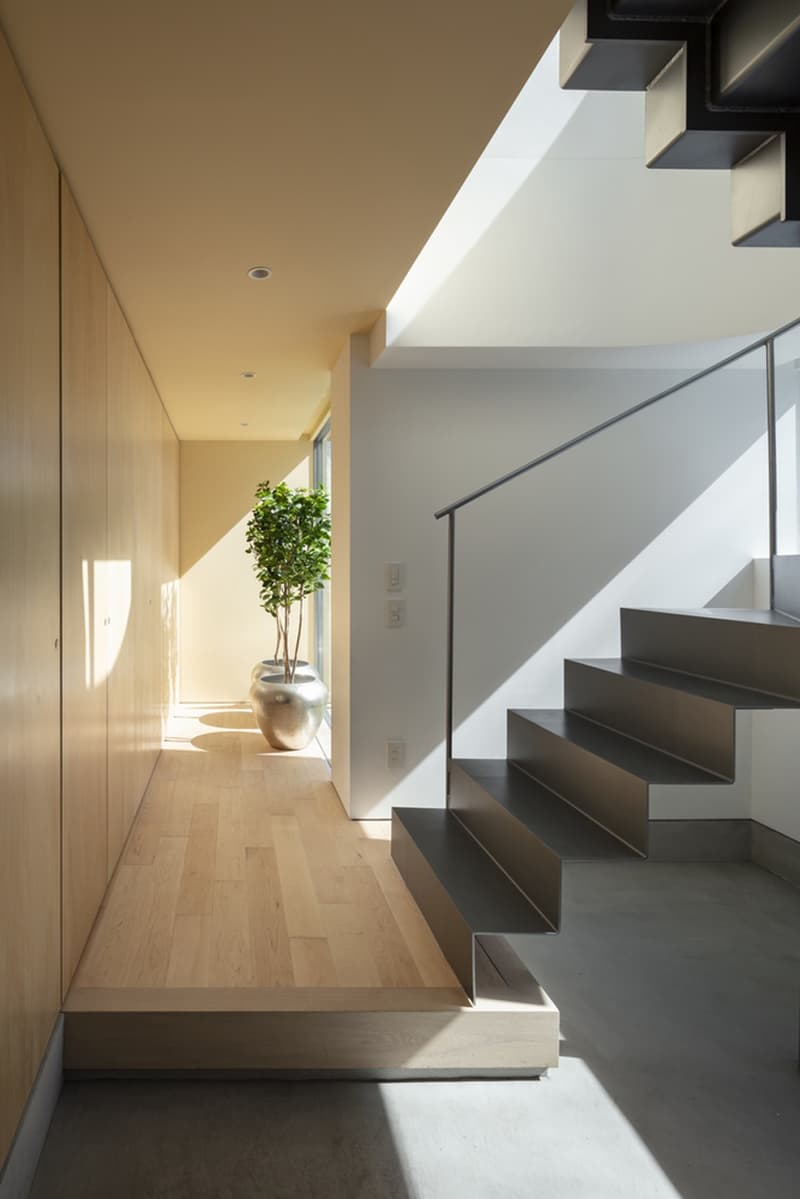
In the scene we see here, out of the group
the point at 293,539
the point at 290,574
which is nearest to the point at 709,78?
the point at 293,539

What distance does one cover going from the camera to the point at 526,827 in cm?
270

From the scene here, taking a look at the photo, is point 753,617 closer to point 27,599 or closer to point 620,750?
point 620,750

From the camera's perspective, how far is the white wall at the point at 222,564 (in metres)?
8.14

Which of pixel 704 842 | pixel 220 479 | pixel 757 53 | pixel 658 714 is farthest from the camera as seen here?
pixel 220 479

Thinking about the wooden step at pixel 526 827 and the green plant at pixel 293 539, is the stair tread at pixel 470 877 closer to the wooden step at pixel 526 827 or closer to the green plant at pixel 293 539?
the wooden step at pixel 526 827

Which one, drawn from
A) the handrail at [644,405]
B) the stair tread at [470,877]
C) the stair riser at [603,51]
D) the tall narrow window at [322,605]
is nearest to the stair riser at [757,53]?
the stair riser at [603,51]

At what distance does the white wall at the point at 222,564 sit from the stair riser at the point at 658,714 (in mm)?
4802

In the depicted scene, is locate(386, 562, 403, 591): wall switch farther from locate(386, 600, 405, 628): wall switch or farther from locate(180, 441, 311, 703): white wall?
locate(180, 441, 311, 703): white wall

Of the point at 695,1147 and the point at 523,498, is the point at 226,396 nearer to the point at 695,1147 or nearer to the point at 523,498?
the point at 523,498

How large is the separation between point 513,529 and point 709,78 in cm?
248

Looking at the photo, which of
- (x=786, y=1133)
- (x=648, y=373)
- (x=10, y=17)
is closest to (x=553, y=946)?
(x=786, y=1133)

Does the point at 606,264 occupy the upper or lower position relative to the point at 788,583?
upper

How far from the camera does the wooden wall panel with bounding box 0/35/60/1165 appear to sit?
182cm

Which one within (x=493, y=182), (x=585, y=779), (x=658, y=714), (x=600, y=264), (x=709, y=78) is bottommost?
(x=585, y=779)
